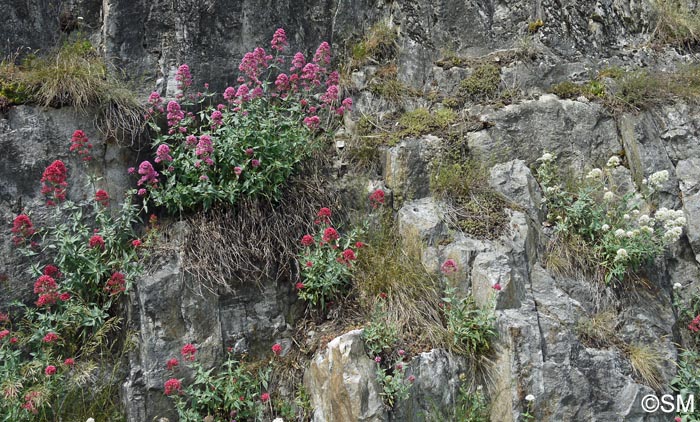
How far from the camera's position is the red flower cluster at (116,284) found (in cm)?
536

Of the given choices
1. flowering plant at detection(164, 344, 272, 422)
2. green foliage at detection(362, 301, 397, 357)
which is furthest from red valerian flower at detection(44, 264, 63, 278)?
green foliage at detection(362, 301, 397, 357)

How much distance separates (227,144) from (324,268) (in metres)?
1.45

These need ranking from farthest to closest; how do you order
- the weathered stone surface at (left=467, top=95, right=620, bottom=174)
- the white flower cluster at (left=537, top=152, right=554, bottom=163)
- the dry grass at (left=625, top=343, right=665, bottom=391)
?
1. the weathered stone surface at (left=467, top=95, right=620, bottom=174)
2. the white flower cluster at (left=537, top=152, right=554, bottom=163)
3. the dry grass at (left=625, top=343, right=665, bottom=391)

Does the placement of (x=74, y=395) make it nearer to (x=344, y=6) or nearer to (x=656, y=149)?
(x=344, y=6)

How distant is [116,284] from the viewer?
539 centimetres

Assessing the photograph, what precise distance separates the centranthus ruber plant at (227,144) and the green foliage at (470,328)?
200cm

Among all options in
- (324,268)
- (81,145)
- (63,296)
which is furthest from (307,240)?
(81,145)

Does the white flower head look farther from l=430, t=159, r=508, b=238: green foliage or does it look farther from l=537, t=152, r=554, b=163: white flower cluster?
l=430, t=159, r=508, b=238: green foliage

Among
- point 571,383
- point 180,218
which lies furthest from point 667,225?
point 180,218

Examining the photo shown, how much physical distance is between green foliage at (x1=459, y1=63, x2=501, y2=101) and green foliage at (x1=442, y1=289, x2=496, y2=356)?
8.83 ft

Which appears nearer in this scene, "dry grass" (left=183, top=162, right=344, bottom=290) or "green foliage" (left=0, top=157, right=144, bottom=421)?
"green foliage" (left=0, top=157, right=144, bottom=421)

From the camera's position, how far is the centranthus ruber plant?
19.0 feet

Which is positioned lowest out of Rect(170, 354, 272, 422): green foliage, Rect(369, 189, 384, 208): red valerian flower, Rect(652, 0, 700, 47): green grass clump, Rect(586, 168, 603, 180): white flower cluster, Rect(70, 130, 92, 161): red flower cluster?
Rect(170, 354, 272, 422): green foliage

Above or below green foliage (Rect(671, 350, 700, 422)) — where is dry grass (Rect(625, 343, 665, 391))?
above
